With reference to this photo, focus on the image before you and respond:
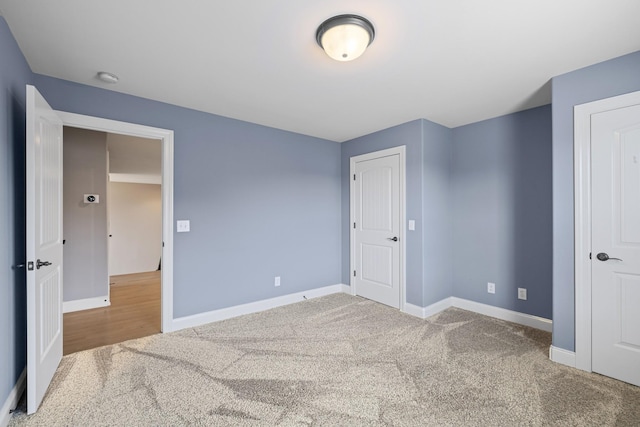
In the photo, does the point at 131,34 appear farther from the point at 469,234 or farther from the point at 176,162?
the point at 469,234

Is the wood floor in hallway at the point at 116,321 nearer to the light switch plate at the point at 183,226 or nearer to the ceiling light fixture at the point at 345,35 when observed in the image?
the light switch plate at the point at 183,226

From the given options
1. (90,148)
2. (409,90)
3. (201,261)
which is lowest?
(201,261)

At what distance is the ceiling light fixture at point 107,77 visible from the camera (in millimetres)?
2422

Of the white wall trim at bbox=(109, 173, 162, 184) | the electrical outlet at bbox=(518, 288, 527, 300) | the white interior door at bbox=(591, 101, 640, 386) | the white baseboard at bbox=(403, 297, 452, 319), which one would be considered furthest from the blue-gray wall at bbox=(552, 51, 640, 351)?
the white wall trim at bbox=(109, 173, 162, 184)

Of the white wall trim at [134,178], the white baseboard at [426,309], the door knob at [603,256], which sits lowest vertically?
the white baseboard at [426,309]

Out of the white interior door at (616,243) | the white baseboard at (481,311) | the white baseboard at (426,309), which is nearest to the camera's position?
the white interior door at (616,243)

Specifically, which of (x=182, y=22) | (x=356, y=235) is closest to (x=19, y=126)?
(x=182, y=22)

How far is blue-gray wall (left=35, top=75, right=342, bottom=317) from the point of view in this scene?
10.1 ft

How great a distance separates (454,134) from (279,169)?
2423 mm

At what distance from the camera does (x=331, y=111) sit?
330 centimetres

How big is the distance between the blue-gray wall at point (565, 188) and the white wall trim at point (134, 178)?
24.6 ft

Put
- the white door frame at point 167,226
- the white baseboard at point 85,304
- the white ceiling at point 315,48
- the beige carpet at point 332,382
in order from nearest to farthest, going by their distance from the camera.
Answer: the white ceiling at point 315,48 < the beige carpet at point 332,382 < the white door frame at point 167,226 < the white baseboard at point 85,304

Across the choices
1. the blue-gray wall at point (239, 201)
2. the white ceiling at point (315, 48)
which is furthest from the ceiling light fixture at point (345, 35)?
the blue-gray wall at point (239, 201)

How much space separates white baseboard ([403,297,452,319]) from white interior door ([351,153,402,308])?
0.62 feet
